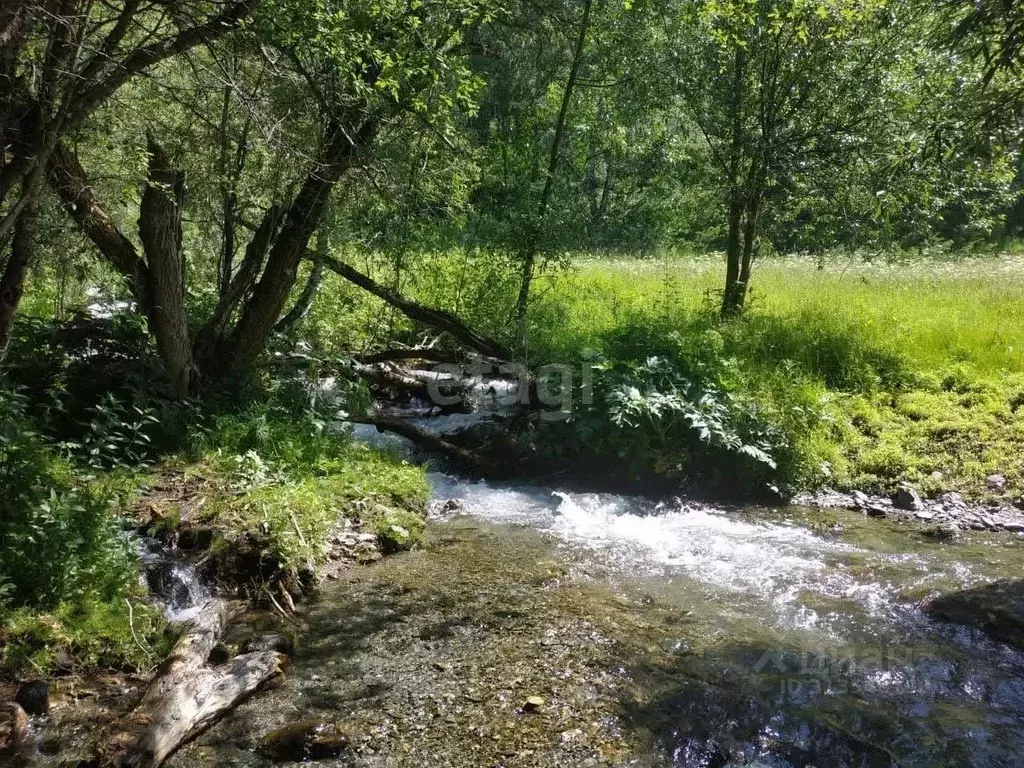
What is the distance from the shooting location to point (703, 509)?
9.68 meters

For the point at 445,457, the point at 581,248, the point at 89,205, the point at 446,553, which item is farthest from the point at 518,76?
the point at 446,553

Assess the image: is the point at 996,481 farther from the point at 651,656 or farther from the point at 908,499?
the point at 651,656

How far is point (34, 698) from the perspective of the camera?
4945mm

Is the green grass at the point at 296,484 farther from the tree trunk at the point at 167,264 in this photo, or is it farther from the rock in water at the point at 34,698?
the rock in water at the point at 34,698

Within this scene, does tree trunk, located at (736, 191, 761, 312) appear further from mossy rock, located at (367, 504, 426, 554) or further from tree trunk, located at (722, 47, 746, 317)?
mossy rock, located at (367, 504, 426, 554)

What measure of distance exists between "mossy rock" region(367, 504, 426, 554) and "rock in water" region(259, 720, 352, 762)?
3007mm

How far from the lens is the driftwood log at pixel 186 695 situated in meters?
4.51

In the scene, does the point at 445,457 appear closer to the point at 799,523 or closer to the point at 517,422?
the point at 517,422

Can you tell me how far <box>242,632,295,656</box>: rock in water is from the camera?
5.81 meters

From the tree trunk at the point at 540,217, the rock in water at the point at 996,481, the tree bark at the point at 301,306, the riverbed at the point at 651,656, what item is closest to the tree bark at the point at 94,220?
the tree bark at the point at 301,306

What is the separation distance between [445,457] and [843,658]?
19.1 ft

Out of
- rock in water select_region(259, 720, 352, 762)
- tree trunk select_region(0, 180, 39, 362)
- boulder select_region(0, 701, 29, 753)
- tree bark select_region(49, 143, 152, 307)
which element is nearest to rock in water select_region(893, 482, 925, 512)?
rock in water select_region(259, 720, 352, 762)

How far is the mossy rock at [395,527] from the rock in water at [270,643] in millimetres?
1982

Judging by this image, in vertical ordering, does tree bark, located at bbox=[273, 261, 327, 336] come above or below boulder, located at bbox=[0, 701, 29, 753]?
above
